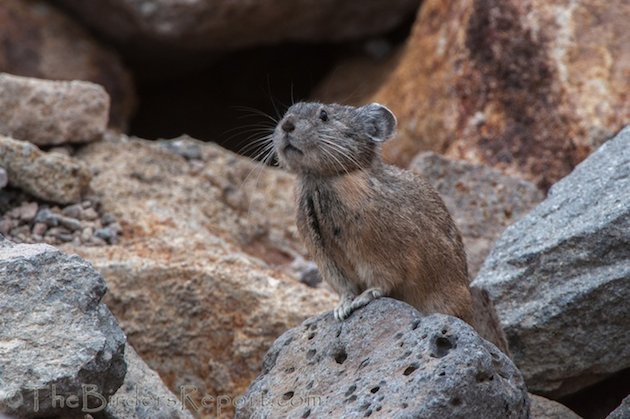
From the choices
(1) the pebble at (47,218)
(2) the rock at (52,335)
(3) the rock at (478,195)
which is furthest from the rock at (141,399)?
(3) the rock at (478,195)

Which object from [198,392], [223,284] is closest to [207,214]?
[223,284]

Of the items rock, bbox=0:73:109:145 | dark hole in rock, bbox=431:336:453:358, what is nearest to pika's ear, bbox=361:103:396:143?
dark hole in rock, bbox=431:336:453:358

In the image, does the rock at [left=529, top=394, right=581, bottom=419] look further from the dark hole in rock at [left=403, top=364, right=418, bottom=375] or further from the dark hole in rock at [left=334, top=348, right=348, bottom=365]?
the dark hole in rock at [left=403, top=364, right=418, bottom=375]

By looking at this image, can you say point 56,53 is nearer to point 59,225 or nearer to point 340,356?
point 59,225

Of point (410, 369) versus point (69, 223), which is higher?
point (410, 369)

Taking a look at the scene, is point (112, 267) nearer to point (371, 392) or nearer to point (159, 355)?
point (159, 355)

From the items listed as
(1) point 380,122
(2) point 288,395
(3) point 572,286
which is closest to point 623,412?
(3) point 572,286

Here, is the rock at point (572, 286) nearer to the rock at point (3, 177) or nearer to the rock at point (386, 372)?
the rock at point (386, 372)
